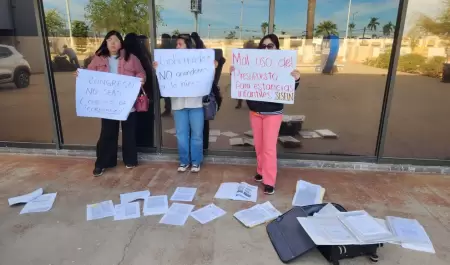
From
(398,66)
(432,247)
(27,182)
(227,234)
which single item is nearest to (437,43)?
(398,66)

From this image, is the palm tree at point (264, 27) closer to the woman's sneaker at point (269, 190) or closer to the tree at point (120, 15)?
the tree at point (120, 15)

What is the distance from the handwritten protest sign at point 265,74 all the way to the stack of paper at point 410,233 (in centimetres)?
136

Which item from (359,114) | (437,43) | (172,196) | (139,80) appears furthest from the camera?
(359,114)

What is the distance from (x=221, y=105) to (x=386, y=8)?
2156 millimetres

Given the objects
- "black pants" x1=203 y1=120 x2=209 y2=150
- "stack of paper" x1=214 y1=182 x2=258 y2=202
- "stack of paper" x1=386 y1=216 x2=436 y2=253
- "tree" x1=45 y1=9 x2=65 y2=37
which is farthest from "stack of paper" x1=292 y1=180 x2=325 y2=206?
"tree" x1=45 y1=9 x2=65 y2=37

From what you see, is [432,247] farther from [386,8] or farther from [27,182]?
[27,182]

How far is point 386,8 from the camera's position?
3.44m

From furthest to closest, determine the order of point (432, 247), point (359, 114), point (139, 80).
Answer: point (359, 114)
point (139, 80)
point (432, 247)

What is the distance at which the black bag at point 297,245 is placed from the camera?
2.13 meters

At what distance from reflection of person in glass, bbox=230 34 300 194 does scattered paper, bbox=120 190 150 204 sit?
1.18 metres

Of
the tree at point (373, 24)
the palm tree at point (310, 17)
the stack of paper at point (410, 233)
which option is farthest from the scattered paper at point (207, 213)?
the tree at point (373, 24)

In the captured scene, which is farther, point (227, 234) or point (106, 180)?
point (106, 180)

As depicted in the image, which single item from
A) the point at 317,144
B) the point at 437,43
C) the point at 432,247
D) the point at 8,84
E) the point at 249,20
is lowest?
the point at 432,247

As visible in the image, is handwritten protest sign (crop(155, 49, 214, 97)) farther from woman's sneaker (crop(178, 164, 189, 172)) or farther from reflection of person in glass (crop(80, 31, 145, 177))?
woman's sneaker (crop(178, 164, 189, 172))
